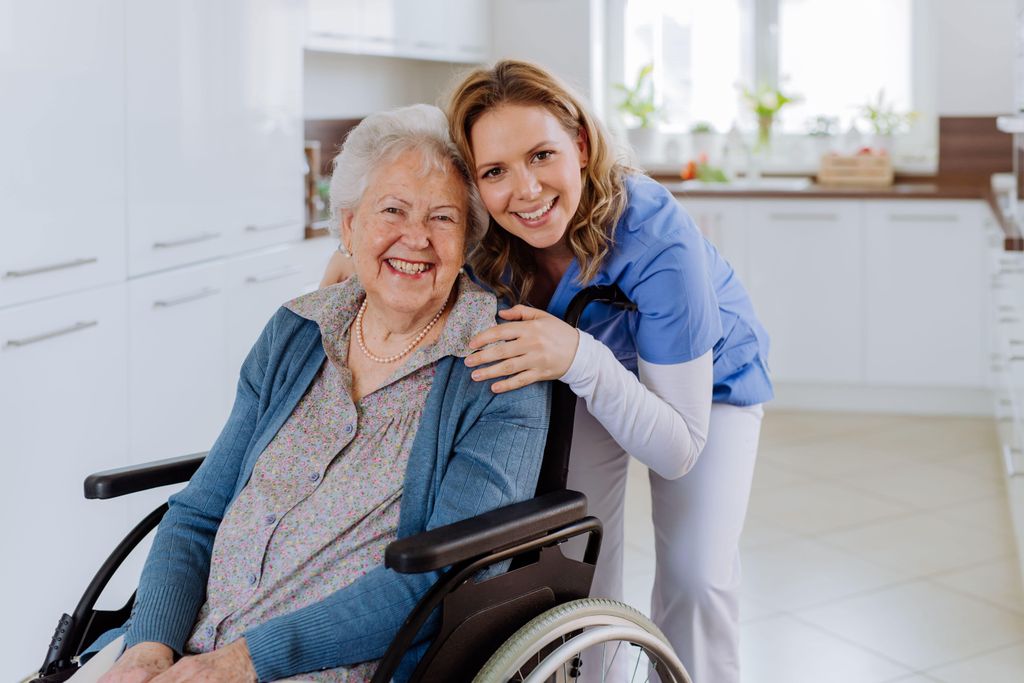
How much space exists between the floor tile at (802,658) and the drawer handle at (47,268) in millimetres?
1647

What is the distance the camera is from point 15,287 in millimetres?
2307

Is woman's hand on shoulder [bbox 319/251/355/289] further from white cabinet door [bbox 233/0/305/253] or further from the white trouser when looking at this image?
white cabinet door [bbox 233/0/305/253]

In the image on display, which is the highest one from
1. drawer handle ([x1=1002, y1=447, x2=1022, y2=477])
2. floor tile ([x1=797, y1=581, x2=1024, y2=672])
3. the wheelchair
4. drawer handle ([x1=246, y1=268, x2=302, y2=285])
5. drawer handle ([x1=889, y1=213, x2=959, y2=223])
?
drawer handle ([x1=889, y1=213, x2=959, y2=223])

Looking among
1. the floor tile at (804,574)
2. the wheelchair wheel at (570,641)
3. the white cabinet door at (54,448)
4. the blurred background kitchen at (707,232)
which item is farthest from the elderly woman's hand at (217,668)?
the floor tile at (804,574)

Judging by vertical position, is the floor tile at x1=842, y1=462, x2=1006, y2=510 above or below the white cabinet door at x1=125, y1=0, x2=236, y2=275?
below

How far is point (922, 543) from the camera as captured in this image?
336 cm

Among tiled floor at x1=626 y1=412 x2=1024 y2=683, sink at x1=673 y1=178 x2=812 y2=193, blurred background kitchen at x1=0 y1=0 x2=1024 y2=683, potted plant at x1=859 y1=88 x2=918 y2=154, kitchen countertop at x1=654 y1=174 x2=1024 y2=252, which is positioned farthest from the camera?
potted plant at x1=859 y1=88 x2=918 y2=154

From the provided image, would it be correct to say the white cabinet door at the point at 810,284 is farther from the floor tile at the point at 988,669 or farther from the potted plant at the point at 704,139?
the floor tile at the point at 988,669

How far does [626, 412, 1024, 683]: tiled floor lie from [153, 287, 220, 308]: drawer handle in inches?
51.5

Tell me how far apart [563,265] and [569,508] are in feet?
1.50

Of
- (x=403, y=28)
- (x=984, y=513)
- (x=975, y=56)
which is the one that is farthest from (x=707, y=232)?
(x=984, y=513)

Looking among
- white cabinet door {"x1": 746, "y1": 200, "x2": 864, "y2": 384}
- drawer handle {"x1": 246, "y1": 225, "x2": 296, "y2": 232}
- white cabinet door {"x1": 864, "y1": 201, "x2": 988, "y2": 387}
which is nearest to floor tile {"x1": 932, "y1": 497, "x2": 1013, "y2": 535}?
white cabinet door {"x1": 864, "y1": 201, "x2": 988, "y2": 387}

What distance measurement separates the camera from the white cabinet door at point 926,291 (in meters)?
4.64

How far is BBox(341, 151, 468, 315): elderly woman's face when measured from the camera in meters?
1.66
